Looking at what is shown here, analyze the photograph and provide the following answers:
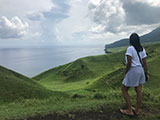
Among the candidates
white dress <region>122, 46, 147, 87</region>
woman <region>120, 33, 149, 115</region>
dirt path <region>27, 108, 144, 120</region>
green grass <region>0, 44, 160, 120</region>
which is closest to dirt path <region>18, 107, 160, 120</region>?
dirt path <region>27, 108, 144, 120</region>

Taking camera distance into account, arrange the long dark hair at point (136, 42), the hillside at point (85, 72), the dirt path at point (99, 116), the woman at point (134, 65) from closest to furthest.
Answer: the woman at point (134, 65) < the long dark hair at point (136, 42) < the dirt path at point (99, 116) < the hillside at point (85, 72)

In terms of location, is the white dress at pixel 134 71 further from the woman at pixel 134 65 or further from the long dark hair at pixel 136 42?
the long dark hair at pixel 136 42

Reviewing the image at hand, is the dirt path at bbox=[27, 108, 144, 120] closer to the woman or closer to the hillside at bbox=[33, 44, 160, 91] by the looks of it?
the woman

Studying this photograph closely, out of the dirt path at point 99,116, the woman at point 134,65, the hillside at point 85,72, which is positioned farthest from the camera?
the hillside at point 85,72

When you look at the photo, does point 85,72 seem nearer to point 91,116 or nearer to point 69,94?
point 69,94

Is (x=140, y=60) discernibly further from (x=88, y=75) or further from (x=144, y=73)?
(x=88, y=75)

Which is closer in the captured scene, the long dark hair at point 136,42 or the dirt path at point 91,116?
the long dark hair at point 136,42

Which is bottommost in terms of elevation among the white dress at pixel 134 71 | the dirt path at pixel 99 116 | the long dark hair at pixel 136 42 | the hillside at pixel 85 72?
the hillside at pixel 85 72

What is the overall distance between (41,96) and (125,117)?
9586mm

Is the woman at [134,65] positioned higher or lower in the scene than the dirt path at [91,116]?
higher

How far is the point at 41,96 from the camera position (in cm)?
1255

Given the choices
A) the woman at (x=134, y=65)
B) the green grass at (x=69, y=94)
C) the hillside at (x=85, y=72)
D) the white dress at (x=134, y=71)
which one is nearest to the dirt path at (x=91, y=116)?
the green grass at (x=69, y=94)

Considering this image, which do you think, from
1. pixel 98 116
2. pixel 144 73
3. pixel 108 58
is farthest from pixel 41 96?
pixel 108 58

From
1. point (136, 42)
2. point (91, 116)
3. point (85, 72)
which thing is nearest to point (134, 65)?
point (136, 42)
